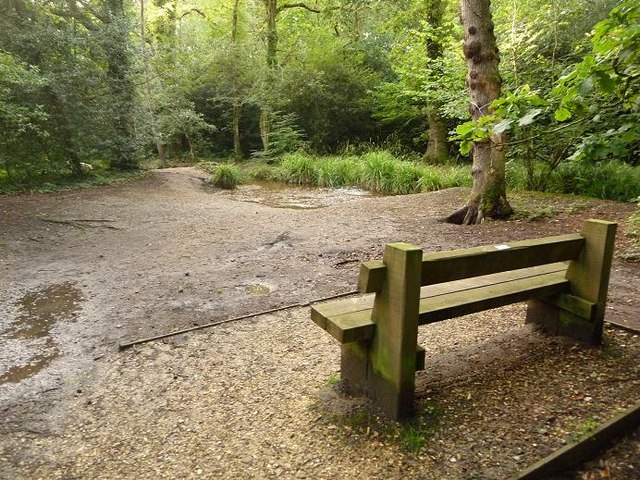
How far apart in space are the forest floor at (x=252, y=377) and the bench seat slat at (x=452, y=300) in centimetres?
50

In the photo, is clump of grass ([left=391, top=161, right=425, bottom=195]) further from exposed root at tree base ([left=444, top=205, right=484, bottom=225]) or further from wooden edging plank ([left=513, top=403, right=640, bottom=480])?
wooden edging plank ([left=513, top=403, right=640, bottom=480])

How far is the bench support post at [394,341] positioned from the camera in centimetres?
235

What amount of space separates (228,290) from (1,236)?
488 cm

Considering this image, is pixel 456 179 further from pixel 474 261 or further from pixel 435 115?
A: pixel 474 261

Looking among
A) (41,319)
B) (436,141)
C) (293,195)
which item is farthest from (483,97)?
(436,141)

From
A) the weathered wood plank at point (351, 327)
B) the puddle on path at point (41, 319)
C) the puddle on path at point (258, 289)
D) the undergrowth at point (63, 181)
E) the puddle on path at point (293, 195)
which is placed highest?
the undergrowth at point (63, 181)

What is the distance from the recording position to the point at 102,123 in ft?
41.0

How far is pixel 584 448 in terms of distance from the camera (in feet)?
7.76

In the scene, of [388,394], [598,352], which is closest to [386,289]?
[388,394]

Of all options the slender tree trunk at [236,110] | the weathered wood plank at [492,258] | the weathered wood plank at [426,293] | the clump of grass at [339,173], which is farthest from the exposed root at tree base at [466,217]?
the slender tree trunk at [236,110]

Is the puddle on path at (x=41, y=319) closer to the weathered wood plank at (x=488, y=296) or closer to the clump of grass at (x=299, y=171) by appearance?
the weathered wood plank at (x=488, y=296)

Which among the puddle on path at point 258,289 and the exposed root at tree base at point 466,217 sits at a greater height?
the exposed root at tree base at point 466,217

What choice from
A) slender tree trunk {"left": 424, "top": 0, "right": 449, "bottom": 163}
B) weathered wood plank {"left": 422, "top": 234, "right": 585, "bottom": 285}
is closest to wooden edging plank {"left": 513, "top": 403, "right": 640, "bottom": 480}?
weathered wood plank {"left": 422, "top": 234, "right": 585, "bottom": 285}

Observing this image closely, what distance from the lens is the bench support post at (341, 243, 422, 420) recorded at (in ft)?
7.72
